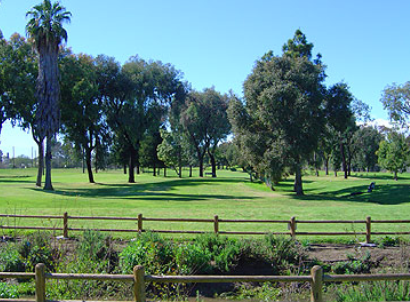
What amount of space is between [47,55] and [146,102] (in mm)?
19833

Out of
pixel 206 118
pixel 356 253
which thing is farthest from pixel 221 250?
pixel 206 118

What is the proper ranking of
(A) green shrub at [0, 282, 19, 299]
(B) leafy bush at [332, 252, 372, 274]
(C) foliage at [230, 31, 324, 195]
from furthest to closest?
(C) foliage at [230, 31, 324, 195]
(B) leafy bush at [332, 252, 372, 274]
(A) green shrub at [0, 282, 19, 299]

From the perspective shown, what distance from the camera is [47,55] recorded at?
39.8 meters

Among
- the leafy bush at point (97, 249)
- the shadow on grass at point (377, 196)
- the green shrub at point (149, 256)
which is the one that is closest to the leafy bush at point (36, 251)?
the leafy bush at point (97, 249)

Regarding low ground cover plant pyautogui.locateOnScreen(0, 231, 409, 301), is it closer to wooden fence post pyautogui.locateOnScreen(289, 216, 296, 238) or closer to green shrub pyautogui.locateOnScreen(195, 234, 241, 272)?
green shrub pyautogui.locateOnScreen(195, 234, 241, 272)

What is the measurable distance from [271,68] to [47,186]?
27.1 metres

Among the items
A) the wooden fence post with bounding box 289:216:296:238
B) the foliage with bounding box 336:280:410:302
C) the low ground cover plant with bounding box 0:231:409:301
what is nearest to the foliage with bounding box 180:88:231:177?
the wooden fence post with bounding box 289:216:296:238

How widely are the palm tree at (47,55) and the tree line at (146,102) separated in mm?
97

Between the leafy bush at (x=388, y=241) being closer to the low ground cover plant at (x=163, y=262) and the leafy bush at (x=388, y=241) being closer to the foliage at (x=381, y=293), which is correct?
the low ground cover plant at (x=163, y=262)

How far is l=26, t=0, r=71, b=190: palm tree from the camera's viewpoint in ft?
128

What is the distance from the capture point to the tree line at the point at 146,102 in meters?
39.1

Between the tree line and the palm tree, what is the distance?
0.10 m

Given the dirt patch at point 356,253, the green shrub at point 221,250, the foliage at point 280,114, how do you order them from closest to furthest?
the green shrub at point 221,250 → the dirt patch at point 356,253 → the foliage at point 280,114

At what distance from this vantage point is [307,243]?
14.1m
